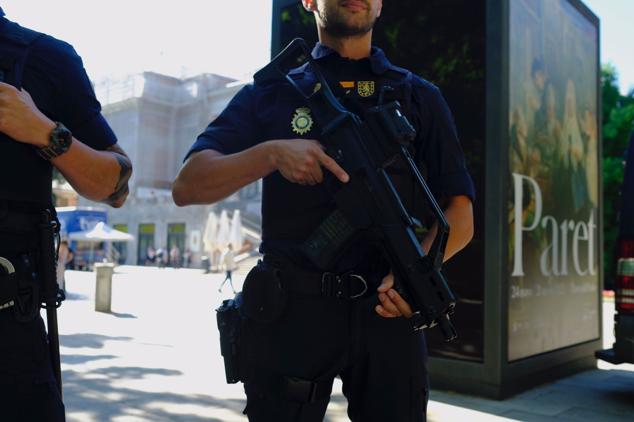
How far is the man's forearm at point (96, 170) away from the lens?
5.55ft

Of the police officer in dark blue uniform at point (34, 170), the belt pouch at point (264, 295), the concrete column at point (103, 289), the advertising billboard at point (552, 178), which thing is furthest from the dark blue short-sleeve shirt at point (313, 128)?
the concrete column at point (103, 289)

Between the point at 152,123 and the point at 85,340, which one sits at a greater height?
the point at 152,123

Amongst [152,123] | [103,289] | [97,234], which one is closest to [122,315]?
[103,289]

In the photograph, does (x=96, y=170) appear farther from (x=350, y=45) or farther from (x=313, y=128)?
(x=350, y=45)

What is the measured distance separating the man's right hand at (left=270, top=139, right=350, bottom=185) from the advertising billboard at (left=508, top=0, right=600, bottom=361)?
380cm

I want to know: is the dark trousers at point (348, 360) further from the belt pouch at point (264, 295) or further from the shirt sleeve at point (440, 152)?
the shirt sleeve at point (440, 152)

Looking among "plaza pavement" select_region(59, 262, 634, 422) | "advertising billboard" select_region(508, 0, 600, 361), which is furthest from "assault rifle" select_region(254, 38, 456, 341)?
"advertising billboard" select_region(508, 0, 600, 361)

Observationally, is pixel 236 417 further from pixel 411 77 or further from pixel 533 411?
pixel 411 77

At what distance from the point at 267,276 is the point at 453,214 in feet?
2.03

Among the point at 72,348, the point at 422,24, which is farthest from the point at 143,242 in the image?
the point at 422,24

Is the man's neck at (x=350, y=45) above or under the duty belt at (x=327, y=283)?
above

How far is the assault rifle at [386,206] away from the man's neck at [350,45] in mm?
310

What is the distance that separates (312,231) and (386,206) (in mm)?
265

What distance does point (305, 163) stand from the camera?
1.77 metres
